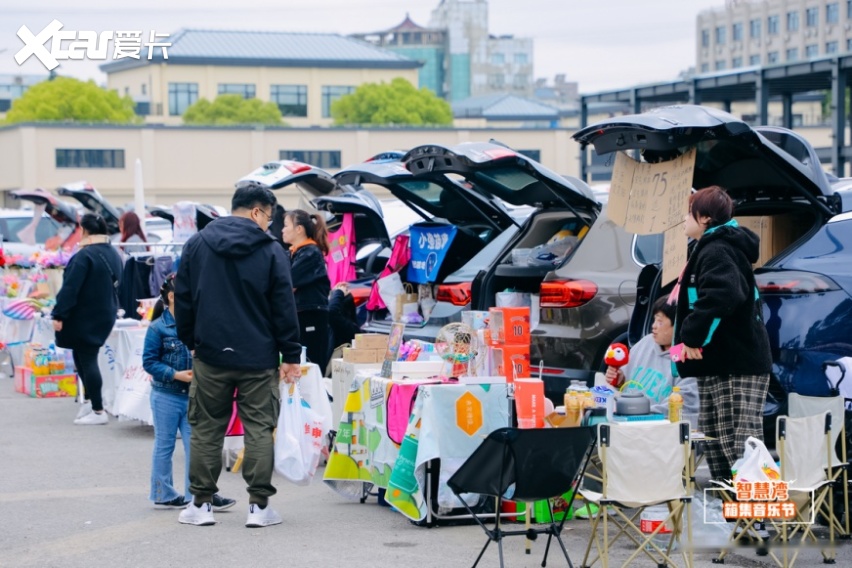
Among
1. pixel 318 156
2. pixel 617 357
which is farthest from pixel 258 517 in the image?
pixel 318 156

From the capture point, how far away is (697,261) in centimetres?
657

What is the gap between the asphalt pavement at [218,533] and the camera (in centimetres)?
656

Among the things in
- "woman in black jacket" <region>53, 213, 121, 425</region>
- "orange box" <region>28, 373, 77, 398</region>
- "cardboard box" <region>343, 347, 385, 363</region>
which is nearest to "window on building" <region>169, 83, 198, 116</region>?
"orange box" <region>28, 373, 77, 398</region>

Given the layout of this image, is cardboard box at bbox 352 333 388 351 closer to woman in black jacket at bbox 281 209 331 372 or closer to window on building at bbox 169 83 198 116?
woman in black jacket at bbox 281 209 331 372

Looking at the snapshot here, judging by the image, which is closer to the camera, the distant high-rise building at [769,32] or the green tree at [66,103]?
the green tree at [66,103]

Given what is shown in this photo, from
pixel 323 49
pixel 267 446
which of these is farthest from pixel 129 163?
pixel 267 446

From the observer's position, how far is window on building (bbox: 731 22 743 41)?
135837 mm

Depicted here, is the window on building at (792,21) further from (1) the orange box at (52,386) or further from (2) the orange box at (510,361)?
(2) the orange box at (510,361)

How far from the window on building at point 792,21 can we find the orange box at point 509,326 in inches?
4962

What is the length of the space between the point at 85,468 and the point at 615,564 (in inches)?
181

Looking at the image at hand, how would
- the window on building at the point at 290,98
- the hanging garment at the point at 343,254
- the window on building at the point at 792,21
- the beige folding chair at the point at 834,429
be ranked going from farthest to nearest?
1. the window on building at the point at 792,21
2. the window on building at the point at 290,98
3. the hanging garment at the point at 343,254
4. the beige folding chair at the point at 834,429

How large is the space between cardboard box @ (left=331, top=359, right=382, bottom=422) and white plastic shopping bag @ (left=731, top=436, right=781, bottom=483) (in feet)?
9.42

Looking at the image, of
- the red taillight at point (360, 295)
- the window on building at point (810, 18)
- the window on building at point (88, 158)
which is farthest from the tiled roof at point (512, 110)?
the red taillight at point (360, 295)

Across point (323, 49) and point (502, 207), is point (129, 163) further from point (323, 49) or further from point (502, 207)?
point (502, 207)
